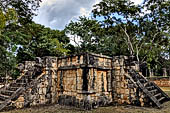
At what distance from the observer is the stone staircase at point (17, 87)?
23.0 ft

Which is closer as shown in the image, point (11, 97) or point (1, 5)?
point (11, 97)

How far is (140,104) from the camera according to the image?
7.41 meters

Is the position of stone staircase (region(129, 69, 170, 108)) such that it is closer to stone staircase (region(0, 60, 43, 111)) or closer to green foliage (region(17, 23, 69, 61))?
stone staircase (region(0, 60, 43, 111))

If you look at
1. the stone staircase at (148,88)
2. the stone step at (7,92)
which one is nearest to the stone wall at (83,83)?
the stone staircase at (148,88)

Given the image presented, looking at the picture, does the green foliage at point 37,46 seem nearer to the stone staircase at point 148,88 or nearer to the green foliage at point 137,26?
the green foliage at point 137,26

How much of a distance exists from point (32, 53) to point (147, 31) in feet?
56.6

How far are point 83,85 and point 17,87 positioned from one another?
3794 mm

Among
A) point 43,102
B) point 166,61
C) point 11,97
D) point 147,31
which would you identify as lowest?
point 43,102

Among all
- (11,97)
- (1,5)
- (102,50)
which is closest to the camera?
(11,97)

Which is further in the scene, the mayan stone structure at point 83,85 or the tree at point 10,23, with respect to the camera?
the tree at point 10,23

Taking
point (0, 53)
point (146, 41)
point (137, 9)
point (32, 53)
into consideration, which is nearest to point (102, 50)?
point (146, 41)

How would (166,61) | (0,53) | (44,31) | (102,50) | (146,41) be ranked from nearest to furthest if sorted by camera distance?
(0,53)
(146,41)
(44,31)
(102,50)
(166,61)

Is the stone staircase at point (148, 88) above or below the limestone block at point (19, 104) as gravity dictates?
above

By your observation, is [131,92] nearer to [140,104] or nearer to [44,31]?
[140,104]
